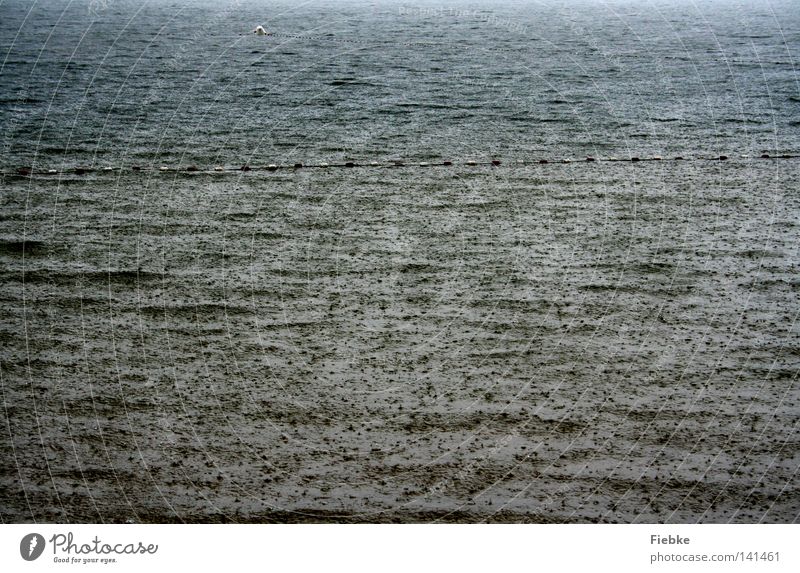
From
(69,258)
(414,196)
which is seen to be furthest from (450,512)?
(414,196)

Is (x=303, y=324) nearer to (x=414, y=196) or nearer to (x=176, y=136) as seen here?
(x=414, y=196)

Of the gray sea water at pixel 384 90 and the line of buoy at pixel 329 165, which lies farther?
the gray sea water at pixel 384 90

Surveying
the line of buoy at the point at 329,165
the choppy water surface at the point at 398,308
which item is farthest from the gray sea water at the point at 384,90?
the line of buoy at the point at 329,165

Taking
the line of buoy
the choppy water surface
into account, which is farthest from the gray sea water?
the line of buoy

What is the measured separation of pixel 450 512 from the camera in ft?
10.9

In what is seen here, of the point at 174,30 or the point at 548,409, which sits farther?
the point at 174,30

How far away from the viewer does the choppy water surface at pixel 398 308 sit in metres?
3.50

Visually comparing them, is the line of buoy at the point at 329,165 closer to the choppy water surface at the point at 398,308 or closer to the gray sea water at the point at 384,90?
the choppy water surface at the point at 398,308

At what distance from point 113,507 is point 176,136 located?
5671 mm

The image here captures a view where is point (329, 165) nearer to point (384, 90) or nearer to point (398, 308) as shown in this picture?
point (398, 308)

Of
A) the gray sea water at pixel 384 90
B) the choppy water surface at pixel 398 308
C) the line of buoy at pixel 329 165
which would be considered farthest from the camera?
the gray sea water at pixel 384 90

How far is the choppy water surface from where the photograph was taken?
11.5ft

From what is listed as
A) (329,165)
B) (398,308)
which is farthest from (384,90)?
(398,308)

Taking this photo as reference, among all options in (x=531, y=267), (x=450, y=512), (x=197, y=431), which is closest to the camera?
(x=450, y=512)
